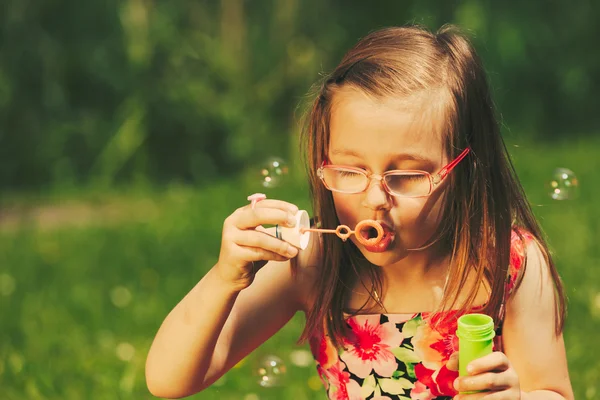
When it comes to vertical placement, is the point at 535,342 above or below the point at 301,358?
above

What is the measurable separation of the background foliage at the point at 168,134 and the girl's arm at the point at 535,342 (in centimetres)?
127

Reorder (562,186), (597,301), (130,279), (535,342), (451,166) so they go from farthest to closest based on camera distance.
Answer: (130,279) → (597,301) → (562,186) → (535,342) → (451,166)

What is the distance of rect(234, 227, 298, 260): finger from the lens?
5.99 feet

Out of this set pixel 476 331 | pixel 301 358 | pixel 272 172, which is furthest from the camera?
pixel 301 358

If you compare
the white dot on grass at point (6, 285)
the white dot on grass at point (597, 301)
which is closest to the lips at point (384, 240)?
the white dot on grass at point (597, 301)

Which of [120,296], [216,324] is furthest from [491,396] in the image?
[120,296]

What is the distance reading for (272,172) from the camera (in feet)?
7.83

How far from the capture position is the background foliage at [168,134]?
385 centimetres

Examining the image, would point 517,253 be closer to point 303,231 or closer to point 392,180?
point 392,180

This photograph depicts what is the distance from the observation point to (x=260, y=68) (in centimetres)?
673

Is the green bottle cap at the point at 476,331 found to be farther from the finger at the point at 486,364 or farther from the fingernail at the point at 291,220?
the fingernail at the point at 291,220

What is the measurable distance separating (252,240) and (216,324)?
232 mm

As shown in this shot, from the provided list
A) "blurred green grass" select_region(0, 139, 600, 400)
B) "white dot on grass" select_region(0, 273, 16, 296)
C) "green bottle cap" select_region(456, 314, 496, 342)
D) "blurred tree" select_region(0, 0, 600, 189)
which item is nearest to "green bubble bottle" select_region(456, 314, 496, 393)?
"green bottle cap" select_region(456, 314, 496, 342)

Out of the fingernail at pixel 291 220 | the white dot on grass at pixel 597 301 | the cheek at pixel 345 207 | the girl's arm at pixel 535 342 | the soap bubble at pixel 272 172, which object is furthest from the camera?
the white dot on grass at pixel 597 301
